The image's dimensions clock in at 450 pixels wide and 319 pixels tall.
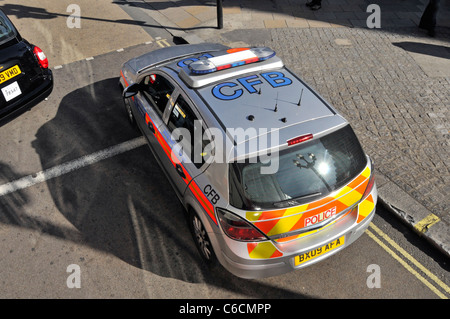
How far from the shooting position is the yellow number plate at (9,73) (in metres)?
5.75

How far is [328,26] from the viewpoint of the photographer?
982cm

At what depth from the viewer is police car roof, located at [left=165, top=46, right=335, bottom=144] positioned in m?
3.59

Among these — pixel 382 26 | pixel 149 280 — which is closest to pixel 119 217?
pixel 149 280

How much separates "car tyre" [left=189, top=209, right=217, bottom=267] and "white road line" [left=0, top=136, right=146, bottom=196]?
226cm

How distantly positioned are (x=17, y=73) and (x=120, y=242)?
3551 mm

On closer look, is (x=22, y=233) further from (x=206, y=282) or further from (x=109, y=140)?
(x=206, y=282)

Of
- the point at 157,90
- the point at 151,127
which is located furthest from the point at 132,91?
the point at 151,127

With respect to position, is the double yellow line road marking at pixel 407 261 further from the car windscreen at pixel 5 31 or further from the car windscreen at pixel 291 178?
the car windscreen at pixel 5 31

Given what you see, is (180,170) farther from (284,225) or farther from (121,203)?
(284,225)

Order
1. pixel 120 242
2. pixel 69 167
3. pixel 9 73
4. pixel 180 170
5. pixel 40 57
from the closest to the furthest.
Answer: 1. pixel 180 170
2. pixel 120 242
3. pixel 69 167
4. pixel 9 73
5. pixel 40 57

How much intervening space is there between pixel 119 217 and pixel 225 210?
2002mm

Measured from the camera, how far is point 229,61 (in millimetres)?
4254

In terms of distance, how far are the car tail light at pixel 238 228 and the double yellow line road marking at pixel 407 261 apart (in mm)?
1934

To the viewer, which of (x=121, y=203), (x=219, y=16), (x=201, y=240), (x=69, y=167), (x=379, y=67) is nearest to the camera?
(x=201, y=240)
